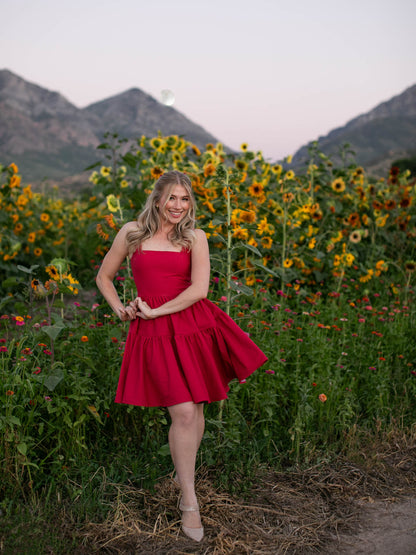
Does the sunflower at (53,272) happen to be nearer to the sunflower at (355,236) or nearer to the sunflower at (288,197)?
the sunflower at (288,197)

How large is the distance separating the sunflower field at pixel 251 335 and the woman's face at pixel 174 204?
1.44 feet

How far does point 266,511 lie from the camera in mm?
2398

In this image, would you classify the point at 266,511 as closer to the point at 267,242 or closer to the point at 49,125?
the point at 267,242

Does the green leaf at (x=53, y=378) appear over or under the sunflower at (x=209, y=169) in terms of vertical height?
under

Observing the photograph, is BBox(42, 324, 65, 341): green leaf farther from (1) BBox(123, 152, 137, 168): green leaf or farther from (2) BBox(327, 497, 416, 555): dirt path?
(1) BBox(123, 152, 137, 168): green leaf

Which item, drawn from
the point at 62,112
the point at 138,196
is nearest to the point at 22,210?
→ the point at 138,196

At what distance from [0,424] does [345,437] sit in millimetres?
1960

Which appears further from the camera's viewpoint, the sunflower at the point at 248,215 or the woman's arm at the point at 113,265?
the sunflower at the point at 248,215

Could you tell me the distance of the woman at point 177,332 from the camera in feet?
7.17

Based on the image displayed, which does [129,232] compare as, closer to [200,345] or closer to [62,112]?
[200,345]

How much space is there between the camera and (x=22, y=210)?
6125 millimetres

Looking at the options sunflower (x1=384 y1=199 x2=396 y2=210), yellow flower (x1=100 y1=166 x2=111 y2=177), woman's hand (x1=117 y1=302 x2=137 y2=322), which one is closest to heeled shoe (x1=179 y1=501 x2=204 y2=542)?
woman's hand (x1=117 y1=302 x2=137 y2=322)

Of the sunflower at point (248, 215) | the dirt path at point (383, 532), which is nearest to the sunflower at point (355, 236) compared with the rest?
the sunflower at point (248, 215)

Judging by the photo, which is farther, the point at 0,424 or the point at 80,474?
the point at 80,474
